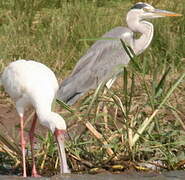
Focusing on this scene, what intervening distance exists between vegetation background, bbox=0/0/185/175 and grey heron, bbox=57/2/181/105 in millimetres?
172

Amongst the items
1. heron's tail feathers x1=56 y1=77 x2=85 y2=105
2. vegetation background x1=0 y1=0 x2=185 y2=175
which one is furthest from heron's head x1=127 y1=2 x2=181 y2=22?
heron's tail feathers x1=56 y1=77 x2=85 y2=105

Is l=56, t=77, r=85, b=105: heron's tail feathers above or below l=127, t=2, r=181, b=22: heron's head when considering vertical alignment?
below

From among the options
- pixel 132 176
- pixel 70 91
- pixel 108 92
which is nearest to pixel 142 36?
pixel 70 91

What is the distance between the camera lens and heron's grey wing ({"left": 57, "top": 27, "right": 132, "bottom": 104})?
8375 mm

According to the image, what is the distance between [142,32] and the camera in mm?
9320

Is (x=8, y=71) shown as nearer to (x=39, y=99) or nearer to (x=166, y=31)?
(x=39, y=99)

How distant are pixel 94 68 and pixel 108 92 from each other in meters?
2.35

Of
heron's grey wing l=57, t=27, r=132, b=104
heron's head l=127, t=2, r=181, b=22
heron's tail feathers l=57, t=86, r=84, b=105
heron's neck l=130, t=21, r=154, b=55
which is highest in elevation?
heron's head l=127, t=2, r=181, b=22

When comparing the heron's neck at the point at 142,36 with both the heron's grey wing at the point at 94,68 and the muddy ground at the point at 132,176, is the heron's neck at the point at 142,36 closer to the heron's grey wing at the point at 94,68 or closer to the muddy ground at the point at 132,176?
the heron's grey wing at the point at 94,68

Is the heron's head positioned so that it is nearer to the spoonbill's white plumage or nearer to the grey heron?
the grey heron

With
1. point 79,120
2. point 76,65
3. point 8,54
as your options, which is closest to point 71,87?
point 76,65

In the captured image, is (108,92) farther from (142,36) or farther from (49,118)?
(142,36)

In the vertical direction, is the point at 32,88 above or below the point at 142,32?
above

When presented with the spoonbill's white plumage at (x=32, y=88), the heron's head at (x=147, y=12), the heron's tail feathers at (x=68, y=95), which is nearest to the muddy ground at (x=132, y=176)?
the spoonbill's white plumage at (x=32, y=88)
